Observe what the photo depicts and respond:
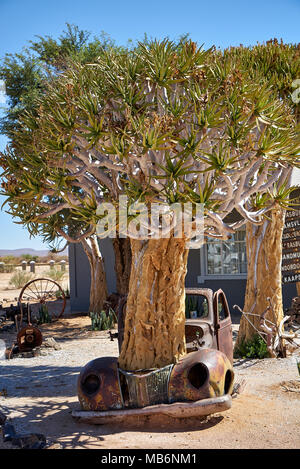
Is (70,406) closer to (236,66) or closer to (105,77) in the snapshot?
(105,77)

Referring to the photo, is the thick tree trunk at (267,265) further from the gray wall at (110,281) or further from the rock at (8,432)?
the gray wall at (110,281)

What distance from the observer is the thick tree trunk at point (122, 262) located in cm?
1465

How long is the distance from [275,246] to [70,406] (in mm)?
4704

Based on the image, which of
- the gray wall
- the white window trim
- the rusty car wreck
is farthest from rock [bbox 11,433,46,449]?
the white window trim

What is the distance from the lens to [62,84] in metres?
6.19

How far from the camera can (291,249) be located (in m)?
10.5

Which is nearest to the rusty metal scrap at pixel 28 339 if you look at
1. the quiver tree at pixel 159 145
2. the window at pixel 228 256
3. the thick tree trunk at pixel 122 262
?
the thick tree trunk at pixel 122 262

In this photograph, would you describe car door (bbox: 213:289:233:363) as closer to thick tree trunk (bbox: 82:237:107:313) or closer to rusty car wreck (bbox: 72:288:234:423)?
rusty car wreck (bbox: 72:288:234:423)

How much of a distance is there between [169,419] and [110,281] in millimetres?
12394

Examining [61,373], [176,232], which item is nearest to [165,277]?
[176,232]

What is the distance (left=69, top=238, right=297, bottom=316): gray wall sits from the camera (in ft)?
51.0

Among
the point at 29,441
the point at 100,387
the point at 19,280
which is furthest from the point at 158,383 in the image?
the point at 19,280

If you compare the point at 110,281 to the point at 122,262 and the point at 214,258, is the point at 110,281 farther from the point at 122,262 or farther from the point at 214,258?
the point at 214,258

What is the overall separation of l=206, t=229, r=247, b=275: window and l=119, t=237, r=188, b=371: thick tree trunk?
994cm
